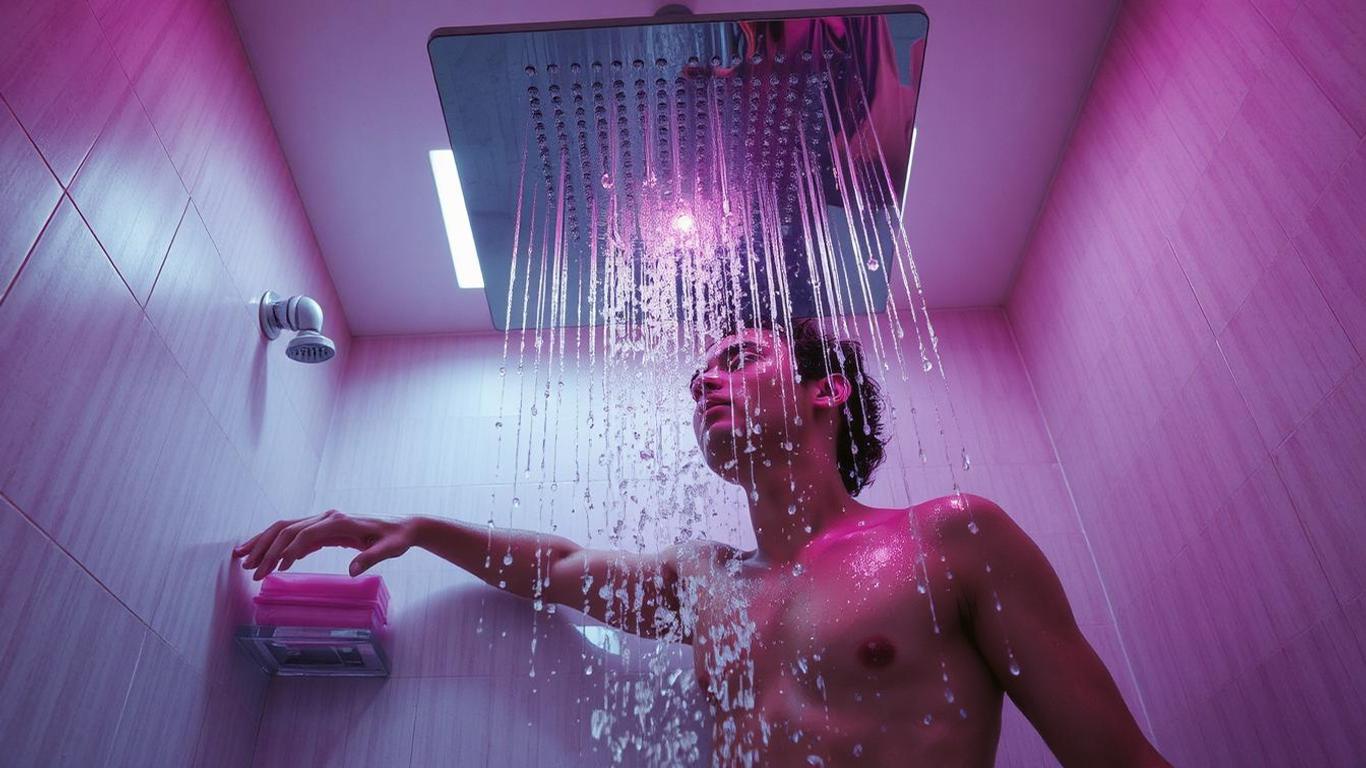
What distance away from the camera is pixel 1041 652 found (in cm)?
144

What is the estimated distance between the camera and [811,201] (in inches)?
81.2

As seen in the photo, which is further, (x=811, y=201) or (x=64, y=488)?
(x=811, y=201)

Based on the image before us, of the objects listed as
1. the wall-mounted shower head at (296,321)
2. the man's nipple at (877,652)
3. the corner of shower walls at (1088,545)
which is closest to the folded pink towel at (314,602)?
the wall-mounted shower head at (296,321)

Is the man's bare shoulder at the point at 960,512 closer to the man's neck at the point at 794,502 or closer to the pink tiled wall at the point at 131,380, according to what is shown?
the man's neck at the point at 794,502

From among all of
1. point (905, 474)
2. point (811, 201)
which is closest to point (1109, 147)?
point (811, 201)

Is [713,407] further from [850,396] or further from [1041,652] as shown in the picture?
[1041,652]

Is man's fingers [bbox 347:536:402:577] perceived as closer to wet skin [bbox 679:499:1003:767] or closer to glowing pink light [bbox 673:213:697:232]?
wet skin [bbox 679:499:1003:767]

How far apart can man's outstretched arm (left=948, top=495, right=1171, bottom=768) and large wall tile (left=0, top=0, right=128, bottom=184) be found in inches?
58.2

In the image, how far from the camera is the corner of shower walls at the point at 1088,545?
192 centimetres

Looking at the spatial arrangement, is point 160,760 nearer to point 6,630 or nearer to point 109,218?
point 6,630

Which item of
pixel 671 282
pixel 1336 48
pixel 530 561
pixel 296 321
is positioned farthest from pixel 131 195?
pixel 1336 48

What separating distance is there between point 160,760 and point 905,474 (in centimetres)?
162

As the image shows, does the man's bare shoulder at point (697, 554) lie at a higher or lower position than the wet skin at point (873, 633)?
higher

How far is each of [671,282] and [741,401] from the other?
0.44m
